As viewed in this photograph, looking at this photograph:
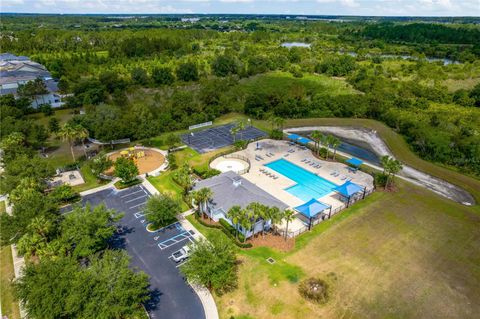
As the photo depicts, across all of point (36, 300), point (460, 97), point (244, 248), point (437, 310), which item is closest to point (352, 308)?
point (437, 310)

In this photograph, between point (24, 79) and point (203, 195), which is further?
point (24, 79)

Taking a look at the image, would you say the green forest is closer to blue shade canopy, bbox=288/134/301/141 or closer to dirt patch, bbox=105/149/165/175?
dirt patch, bbox=105/149/165/175

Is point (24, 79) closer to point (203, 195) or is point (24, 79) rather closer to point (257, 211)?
point (203, 195)

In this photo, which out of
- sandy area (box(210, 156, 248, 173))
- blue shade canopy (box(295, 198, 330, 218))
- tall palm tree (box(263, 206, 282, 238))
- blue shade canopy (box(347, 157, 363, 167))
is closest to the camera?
tall palm tree (box(263, 206, 282, 238))

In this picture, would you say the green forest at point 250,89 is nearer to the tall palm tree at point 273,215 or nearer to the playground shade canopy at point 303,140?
the playground shade canopy at point 303,140

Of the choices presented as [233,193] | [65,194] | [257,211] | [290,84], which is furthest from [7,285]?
[290,84]

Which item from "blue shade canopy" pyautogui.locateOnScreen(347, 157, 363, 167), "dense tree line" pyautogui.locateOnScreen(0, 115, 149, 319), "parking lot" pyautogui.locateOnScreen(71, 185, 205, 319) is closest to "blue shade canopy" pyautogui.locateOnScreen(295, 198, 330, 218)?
"parking lot" pyautogui.locateOnScreen(71, 185, 205, 319)
